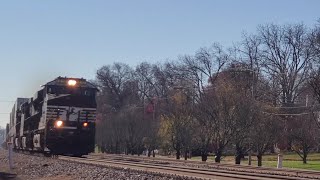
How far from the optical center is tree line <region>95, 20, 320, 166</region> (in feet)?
148

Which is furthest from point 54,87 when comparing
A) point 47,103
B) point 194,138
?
point 194,138

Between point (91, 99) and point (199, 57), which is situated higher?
point (199, 57)

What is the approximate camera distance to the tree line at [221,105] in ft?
148

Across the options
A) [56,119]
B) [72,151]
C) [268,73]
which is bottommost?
[72,151]

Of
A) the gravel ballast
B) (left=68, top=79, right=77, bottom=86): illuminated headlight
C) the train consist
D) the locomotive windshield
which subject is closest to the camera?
the gravel ballast

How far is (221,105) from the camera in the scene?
4581 centimetres

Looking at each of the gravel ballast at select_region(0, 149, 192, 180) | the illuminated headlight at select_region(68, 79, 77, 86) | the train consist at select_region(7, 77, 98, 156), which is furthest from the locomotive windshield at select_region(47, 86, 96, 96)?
the gravel ballast at select_region(0, 149, 192, 180)

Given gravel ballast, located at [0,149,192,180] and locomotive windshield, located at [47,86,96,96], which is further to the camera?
locomotive windshield, located at [47,86,96,96]

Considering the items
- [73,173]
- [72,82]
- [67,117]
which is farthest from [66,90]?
[73,173]

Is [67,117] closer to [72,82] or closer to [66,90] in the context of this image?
[66,90]

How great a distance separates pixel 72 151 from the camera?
112 ft

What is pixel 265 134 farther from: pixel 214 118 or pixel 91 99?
pixel 91 99

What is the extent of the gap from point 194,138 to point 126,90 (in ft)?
155

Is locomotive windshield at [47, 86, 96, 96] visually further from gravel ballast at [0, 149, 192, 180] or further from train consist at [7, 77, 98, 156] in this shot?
gravel ballast at [0, 149, 192, 180]
